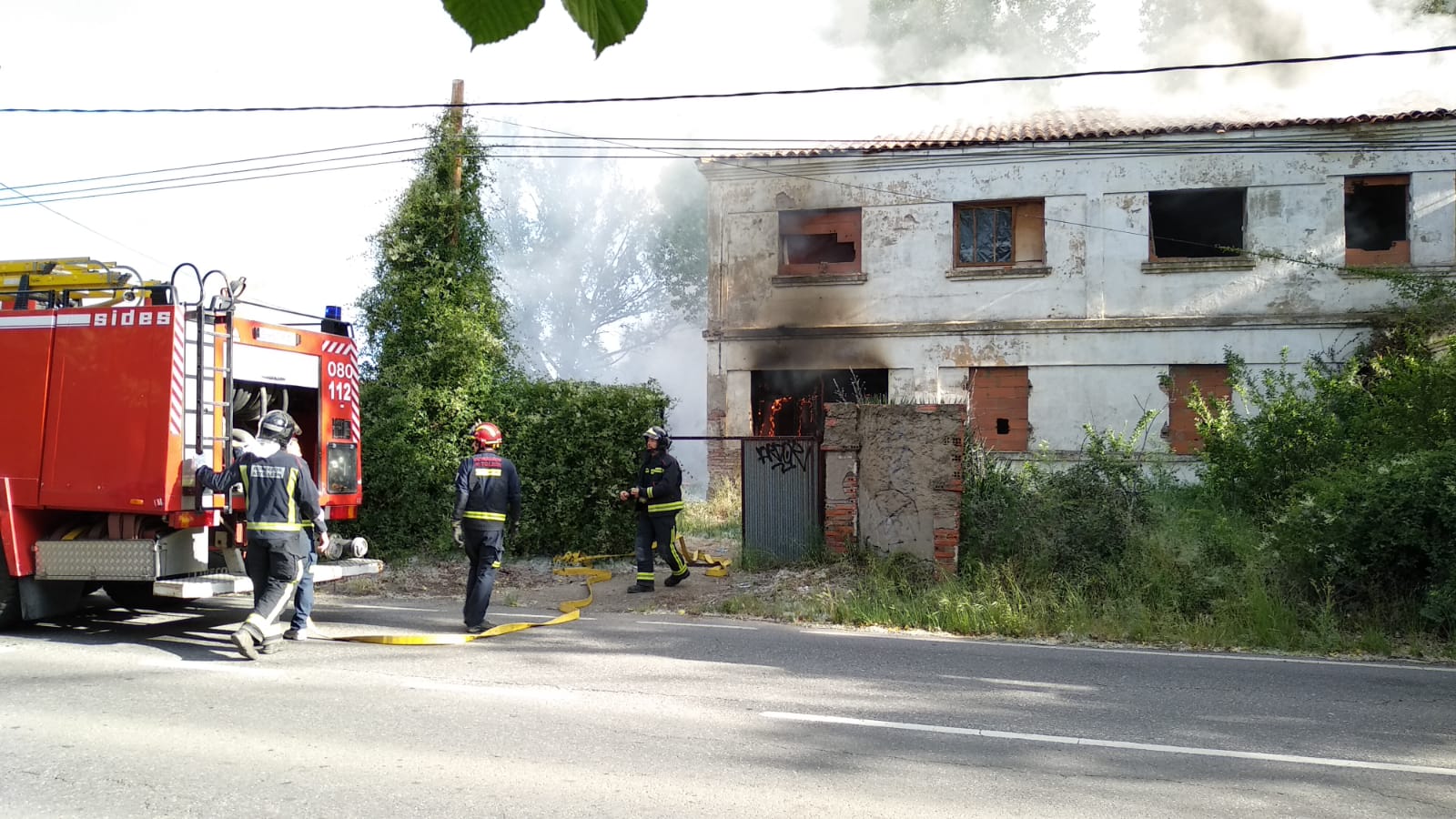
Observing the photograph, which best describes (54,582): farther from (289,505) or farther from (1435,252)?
(1435,252)

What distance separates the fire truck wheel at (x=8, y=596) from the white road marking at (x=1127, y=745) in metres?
6.15

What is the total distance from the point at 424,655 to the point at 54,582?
3.31m

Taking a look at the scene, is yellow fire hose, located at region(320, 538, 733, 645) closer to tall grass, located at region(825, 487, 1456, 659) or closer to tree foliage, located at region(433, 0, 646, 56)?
tall grass, located at region(825, 487, 1456, 659)

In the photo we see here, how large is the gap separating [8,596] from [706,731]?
19.9 ft

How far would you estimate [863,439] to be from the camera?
37.2 ft

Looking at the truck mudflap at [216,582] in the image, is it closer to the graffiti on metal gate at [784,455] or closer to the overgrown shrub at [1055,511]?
the graffiti on metal gate at [784,455]

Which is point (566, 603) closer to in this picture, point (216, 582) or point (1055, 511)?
point (216, 582)

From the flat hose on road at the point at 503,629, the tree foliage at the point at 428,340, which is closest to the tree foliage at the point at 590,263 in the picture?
the tree foliage at the point at 428,340

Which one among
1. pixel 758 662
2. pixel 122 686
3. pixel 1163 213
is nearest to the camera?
pixel 122 686

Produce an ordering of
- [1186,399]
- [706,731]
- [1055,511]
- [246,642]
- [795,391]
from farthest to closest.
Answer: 1. [795,391]
2. [1186,399]
3. [1055,511]
4. [246,642]
5. [706,731]

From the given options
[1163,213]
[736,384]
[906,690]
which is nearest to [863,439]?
[906,690]

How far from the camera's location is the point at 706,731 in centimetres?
532

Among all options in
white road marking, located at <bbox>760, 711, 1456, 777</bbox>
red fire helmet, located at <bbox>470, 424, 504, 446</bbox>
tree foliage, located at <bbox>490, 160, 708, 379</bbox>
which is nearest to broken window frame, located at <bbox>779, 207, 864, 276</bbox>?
red fire helmet, located at <bbox>470, 424, 504, 446</bbox>

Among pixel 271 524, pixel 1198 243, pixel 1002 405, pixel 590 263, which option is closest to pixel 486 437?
pixel 271 524
